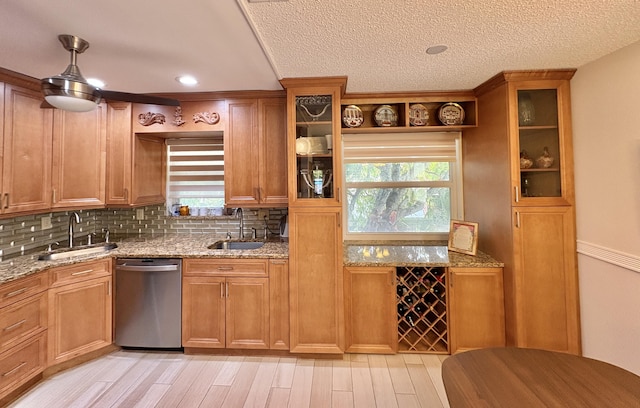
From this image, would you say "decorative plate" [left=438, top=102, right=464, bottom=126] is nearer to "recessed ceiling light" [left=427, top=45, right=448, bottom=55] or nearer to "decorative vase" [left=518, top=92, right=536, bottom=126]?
"decorative vase" [left=518, top=92, right=536, bottom=126]

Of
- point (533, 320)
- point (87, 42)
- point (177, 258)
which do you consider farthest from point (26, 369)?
point (533, 320)

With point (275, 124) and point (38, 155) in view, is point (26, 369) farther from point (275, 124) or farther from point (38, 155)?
point (275, 124)

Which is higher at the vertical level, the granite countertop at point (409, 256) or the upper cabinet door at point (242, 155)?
the upper cabinet door at point (242, 155)

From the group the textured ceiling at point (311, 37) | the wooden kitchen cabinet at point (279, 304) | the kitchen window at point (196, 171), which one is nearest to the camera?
the textured ceiling at point (311, 37)

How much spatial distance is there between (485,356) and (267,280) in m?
1.63

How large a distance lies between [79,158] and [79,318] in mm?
1383

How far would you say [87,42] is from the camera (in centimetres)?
168

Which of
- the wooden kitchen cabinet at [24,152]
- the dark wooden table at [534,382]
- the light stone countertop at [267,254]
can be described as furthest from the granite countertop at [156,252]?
the dark wooden table at [534,382]

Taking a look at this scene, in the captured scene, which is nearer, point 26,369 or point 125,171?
point 26,369

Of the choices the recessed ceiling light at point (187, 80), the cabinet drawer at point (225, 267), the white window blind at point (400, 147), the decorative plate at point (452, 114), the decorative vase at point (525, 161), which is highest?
the recessed ceiling light at point (187, 80)

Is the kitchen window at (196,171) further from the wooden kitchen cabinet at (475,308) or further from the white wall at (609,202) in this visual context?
the white wall at (609,202)

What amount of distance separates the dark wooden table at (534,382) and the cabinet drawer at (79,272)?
8.74ft

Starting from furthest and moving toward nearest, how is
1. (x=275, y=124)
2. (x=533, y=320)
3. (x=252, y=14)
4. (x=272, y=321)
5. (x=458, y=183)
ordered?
(x=458, y=183) → (x=275, y=124) → (x=272, y=321) → (x=533, y=320) → (x=252, y=14)

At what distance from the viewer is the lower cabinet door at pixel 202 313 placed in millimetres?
2391
